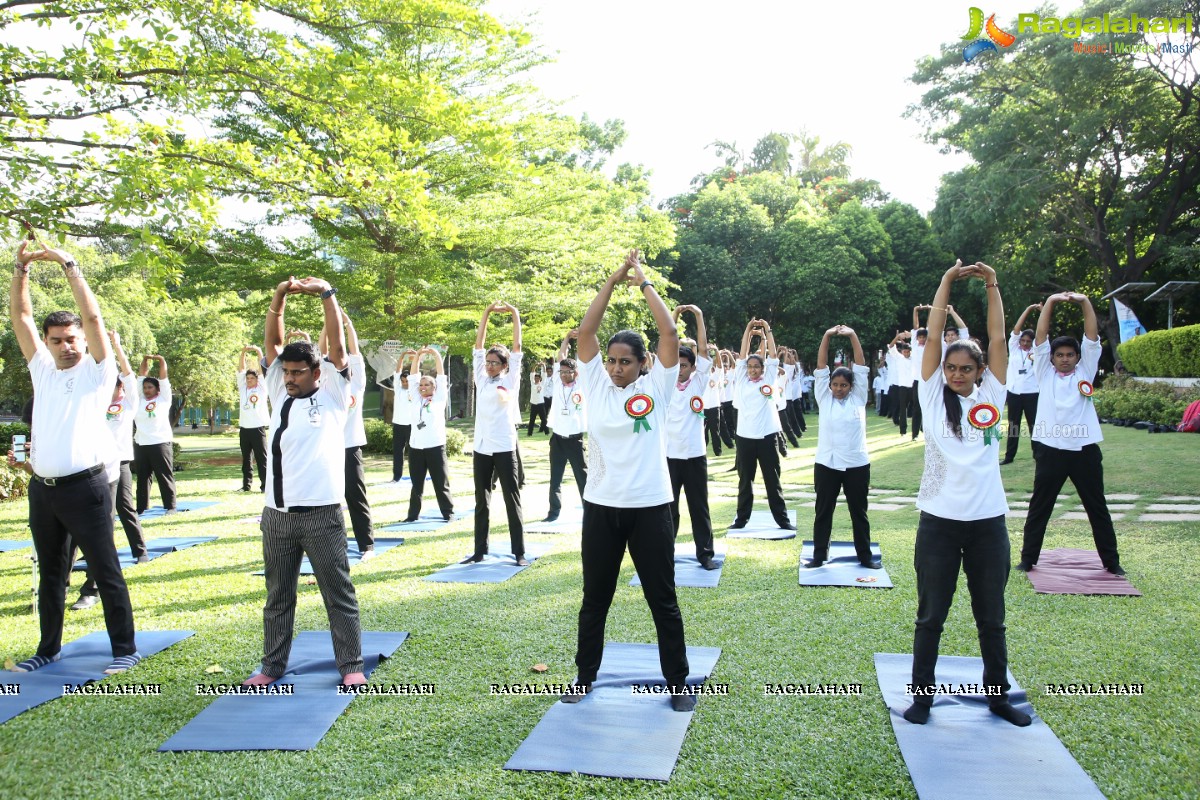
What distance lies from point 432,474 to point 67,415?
478 cm

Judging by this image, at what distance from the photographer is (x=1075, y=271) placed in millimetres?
28922

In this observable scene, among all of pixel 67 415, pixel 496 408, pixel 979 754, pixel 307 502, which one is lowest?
pixel 979 754

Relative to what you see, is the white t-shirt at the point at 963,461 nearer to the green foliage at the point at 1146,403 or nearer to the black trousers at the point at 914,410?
the black trousers at the point at 914,410

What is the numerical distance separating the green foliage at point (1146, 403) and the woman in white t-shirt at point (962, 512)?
13.7 meters

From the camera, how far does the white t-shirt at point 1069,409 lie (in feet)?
20.9

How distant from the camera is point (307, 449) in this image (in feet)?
14.6

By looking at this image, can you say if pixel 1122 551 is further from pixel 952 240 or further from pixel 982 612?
pixel 952 240

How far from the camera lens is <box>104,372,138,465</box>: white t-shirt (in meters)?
7.43

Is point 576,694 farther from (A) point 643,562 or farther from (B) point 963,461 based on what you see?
(B) point 963,461

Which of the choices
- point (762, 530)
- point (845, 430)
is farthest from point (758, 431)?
point (845, 430)

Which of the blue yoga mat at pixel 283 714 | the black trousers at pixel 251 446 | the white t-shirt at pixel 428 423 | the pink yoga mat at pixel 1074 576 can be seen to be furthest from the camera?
the black trousers at pixel 251 446

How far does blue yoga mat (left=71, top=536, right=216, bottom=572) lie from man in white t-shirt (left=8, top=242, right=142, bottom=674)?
2.73m

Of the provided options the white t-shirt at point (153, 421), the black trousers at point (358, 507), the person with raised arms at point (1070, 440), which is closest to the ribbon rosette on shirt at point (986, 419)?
the person with raised arms at point (1070, 440)

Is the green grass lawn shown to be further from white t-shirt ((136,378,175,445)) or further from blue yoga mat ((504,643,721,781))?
white t-shirt ((136,378,175,445))
